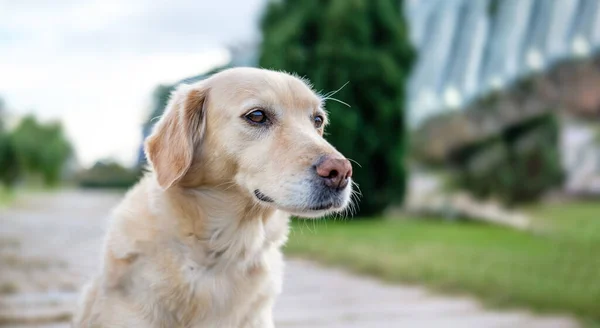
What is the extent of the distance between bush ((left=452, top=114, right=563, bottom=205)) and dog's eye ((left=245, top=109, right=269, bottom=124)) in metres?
5.85

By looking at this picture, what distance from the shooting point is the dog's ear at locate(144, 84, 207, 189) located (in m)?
1.43

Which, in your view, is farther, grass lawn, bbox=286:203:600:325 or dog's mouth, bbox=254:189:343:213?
grass lawn, bbox=286:203:600:325

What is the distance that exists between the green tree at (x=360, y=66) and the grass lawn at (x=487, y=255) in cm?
61

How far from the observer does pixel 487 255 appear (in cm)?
466

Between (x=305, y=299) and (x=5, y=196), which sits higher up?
(x=305, y=299)

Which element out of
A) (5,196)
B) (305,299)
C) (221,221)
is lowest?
(5,196)

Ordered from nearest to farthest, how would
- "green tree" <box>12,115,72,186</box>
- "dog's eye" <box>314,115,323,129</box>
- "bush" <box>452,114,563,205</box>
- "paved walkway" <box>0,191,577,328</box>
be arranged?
"dog's eye" <box>314,115,323,129</box> < "paved walkway" <box>0,191,577,328</box> < "green tree" <box>12,115,72,186</box> < "bush" <box>452,114,563,205</box>

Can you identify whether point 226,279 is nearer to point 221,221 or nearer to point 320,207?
point 221,221

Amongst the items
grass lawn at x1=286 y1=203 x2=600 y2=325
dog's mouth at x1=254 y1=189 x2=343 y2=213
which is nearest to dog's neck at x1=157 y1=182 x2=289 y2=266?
dog's mouth at x1=254 y1=189 x2=343 y2=213

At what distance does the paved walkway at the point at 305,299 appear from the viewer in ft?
8.53

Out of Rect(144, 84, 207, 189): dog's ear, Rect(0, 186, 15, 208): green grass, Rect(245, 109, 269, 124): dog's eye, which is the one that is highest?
Rect(245, 109, 269, 124): dog's eye

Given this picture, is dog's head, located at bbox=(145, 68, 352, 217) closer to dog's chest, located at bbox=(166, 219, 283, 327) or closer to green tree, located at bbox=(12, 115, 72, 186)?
dog's chest, located at bbox=(166, 219, 283, 327)

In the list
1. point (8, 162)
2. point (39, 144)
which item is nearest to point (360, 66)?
point (39, 144)

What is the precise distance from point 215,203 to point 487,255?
359 cm
